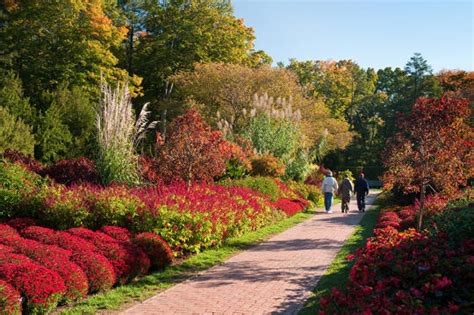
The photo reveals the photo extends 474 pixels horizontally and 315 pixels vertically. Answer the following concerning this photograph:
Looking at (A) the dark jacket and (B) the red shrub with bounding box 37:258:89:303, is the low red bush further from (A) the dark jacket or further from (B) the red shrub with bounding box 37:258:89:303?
(A) the dark jacket

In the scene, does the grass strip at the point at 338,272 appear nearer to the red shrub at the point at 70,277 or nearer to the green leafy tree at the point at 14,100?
the red shrub at the point at 70,277

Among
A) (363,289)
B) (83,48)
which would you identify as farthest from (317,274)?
(83,48)

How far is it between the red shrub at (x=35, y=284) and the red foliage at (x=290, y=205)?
10.7 m

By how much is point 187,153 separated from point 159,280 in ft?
18.2

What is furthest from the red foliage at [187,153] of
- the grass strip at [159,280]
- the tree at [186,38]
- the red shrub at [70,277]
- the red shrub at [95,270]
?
the tree at [186,38]

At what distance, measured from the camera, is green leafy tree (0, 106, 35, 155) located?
19266 mm

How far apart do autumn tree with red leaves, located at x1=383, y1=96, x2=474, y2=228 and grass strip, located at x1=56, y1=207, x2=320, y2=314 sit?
12.6ft

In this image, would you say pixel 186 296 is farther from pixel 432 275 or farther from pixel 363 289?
pixel 432 275

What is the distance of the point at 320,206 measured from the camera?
72.9ft

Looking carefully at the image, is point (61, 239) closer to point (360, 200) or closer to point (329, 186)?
point (329, 186)

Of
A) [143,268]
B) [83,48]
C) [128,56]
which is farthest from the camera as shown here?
[128,56]

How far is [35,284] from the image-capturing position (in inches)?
222

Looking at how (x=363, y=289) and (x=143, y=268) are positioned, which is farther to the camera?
(x=143, y=268)

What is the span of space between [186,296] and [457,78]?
44.2 meters
